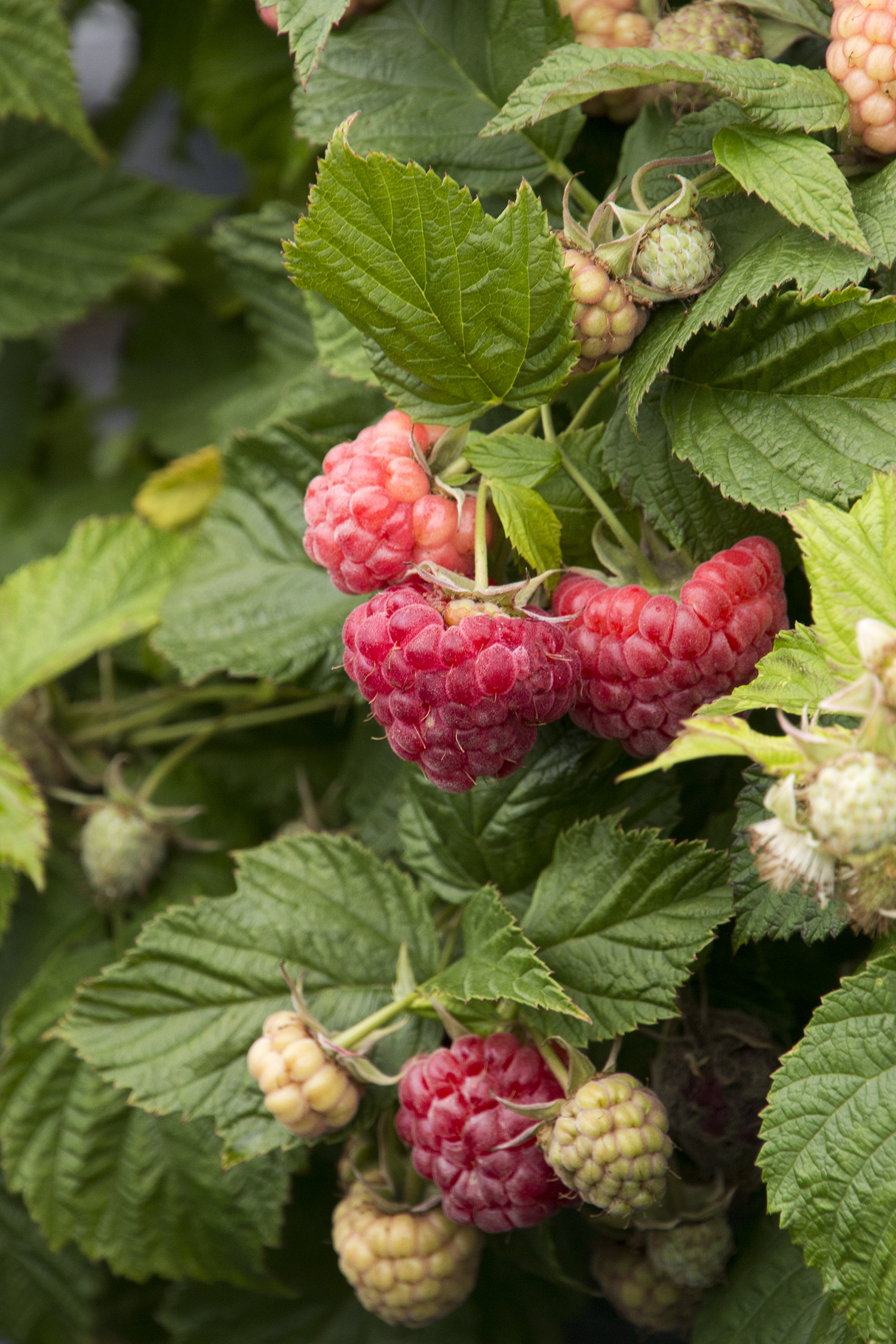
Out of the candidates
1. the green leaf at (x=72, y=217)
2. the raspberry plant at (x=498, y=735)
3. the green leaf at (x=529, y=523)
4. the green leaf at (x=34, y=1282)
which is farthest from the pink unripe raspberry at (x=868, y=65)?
the green leaf at (x=34, y=1282)

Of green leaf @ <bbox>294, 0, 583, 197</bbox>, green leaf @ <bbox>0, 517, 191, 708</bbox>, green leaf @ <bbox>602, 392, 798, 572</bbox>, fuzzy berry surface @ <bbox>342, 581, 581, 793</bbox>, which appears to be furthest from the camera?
green leaf @ <bbox>0, 517, 191, 708</bbox>

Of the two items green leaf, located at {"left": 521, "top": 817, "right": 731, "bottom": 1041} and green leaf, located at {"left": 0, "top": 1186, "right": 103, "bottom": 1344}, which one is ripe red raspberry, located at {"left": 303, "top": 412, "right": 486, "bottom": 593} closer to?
green leaf, located at {"left": 521, "top": 817, "right": 731, "bottom": 1041}

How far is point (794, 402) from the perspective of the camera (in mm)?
694

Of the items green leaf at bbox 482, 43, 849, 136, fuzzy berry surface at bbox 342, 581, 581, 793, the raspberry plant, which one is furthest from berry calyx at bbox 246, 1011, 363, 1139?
green leaf at bbox 482, 43, 849, 136

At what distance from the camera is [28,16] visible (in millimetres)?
1238

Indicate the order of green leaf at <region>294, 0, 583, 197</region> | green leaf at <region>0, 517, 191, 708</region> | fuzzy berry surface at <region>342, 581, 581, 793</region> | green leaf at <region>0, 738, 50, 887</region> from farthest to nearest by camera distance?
green leaf at <region>0, 517, 191, 708</region>, green leaf at <region>0, 738, 50, 887</region>, green leaf at <region>294, 0, 583, 197</region>, fuzzy berry surface at <region>342, 581, 581, 793</region>

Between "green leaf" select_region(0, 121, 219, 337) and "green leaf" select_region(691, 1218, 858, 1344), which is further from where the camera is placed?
"green leaf" select_region(0, 121, 219, 337)

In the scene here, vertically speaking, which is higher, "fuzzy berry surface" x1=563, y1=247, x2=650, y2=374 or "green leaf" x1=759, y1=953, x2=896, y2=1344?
"fuzzy berry surface" x1=563, y1=247, x2=650, y2=374

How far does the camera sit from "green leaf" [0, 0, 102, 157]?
1236 mm

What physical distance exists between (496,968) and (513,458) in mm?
332

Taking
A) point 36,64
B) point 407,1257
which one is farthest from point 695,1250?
point 36,64

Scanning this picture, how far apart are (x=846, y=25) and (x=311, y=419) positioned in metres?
0.54

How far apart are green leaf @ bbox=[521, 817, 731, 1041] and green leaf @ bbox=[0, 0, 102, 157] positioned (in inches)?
39.8

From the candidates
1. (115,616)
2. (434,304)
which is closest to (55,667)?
(115,616)
